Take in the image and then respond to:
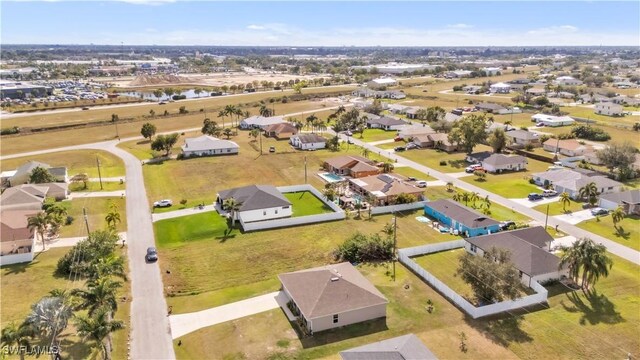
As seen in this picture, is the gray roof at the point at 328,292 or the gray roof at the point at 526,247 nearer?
the gray roof at the point at 328,292

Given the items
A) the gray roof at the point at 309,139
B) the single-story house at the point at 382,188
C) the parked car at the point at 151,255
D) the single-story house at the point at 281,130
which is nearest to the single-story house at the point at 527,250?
the single-story house at the point at 382,188

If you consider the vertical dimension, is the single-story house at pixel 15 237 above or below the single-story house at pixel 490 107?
below

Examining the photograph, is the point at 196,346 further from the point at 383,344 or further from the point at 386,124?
the point at 386,124

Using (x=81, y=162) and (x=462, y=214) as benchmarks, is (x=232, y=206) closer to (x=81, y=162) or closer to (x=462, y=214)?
(x=462, y=214)

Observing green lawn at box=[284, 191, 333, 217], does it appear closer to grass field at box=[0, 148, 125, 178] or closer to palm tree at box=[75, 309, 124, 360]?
palm tree at box=[75, 309, 124, 360]

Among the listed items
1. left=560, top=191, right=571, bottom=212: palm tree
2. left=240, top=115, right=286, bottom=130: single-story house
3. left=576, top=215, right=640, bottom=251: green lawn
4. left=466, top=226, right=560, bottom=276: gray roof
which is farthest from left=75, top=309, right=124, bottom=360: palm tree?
Result: left=240, top=115, right=286, bottom=130: single-story house

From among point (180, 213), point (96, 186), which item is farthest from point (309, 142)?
point (96, 186)

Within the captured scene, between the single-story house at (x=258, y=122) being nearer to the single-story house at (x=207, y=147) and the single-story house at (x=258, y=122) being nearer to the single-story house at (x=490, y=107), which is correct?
the single-story house at (x=207, y=147)
